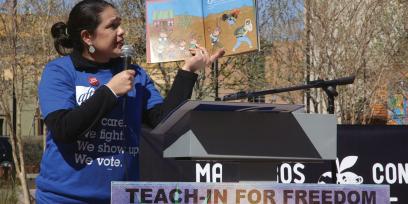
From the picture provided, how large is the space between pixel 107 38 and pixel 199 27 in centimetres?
67

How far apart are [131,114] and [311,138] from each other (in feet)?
2.36

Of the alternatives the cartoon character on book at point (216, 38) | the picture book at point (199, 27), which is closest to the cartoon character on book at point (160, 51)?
the picture book at point (199, 27)

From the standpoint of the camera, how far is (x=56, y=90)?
2.44 meters

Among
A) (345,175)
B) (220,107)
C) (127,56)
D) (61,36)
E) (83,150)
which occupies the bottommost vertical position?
(345,175)

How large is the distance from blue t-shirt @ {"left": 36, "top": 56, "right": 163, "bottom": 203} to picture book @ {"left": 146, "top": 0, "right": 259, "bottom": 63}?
0.65 meters

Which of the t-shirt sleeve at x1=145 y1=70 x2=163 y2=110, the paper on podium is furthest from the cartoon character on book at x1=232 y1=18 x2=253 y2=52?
the paper on podium

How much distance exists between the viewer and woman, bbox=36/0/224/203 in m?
2.30

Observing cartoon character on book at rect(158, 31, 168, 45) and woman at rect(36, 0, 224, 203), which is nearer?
woman at rect(36, 0, 224, 203)

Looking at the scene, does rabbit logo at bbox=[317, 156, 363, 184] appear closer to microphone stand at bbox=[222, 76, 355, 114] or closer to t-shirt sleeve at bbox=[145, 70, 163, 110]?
microphone stand at bbox=[222, 76, 355, 114]

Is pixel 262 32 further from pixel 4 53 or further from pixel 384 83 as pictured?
pixel 4 53

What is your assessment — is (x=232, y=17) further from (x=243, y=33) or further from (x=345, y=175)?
(x=345, y=175)

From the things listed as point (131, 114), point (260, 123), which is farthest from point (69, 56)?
point (260, 123)

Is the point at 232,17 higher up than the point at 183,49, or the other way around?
the point at 232,17

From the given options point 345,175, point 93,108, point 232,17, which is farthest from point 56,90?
point 345,175
